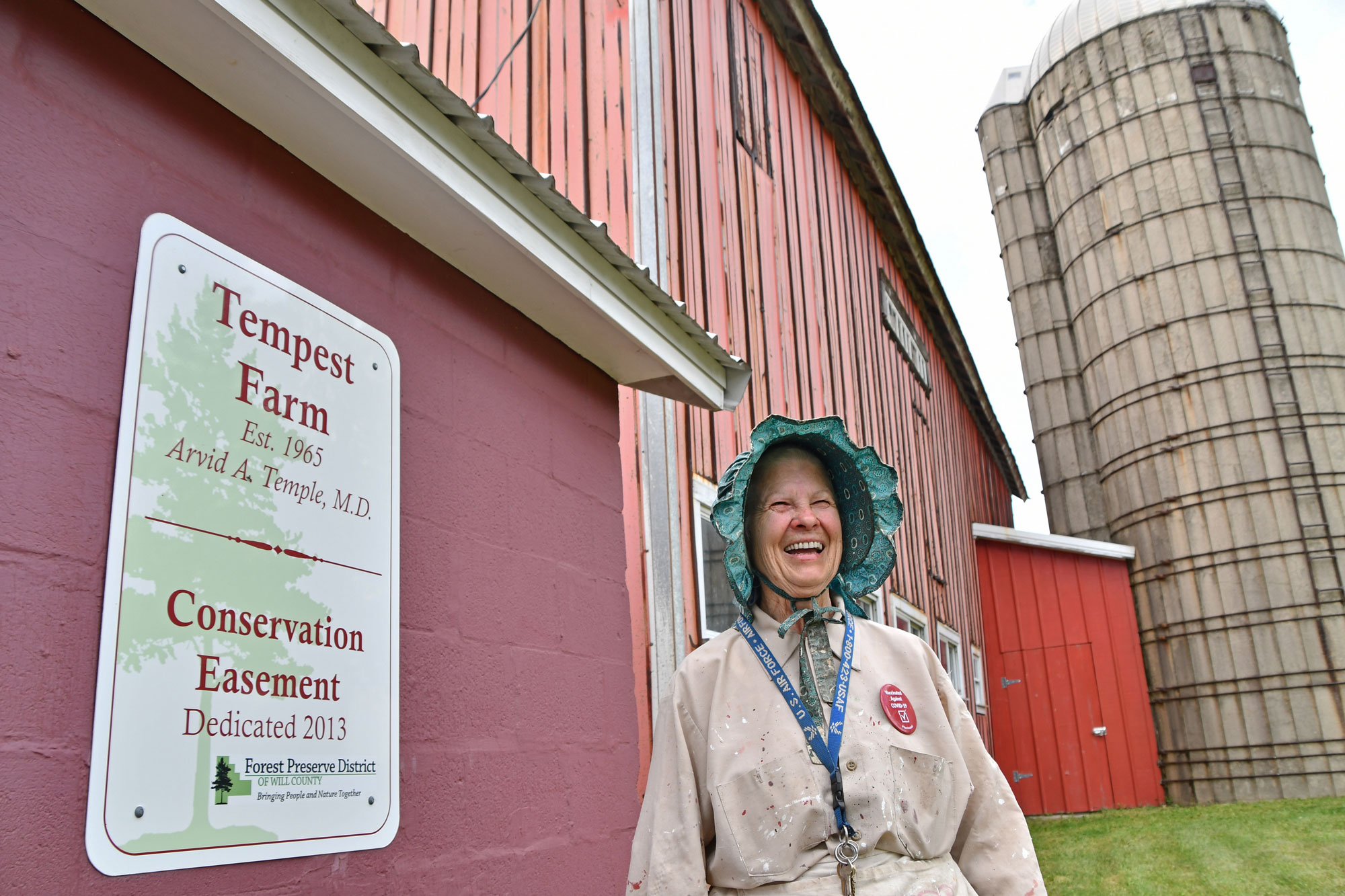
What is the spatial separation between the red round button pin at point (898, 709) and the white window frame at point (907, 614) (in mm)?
6465

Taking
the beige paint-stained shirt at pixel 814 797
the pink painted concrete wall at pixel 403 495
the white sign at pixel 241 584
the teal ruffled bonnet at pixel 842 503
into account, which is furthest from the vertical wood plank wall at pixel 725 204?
the beige paint-stained shirt at pixel 814 797

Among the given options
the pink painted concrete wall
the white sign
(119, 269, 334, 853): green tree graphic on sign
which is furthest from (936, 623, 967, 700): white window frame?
(119, 269, 334, 853): green tree graphic on sign

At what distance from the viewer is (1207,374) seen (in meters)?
15.8

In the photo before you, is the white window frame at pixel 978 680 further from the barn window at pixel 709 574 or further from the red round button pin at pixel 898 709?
the red round button pin at pixel 898 709

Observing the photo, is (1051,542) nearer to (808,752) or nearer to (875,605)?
(875,605)

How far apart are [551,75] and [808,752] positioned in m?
3.34

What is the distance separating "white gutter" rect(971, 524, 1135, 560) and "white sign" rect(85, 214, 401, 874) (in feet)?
45.4

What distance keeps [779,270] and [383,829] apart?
18.6ft

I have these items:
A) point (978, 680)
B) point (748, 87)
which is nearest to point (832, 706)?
point (748, 87)

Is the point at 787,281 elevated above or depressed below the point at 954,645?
above

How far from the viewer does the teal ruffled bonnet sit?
251 centimetres

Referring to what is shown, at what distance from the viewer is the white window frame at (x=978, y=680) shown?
13.5m

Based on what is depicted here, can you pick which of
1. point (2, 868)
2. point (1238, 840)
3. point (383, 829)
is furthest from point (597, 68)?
point (1238, 840)

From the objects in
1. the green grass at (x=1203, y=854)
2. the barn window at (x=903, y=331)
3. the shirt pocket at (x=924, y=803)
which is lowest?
the green grass at (x=1203, y=854)
